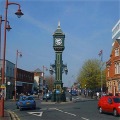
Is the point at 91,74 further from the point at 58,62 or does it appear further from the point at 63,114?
the point at 63,114

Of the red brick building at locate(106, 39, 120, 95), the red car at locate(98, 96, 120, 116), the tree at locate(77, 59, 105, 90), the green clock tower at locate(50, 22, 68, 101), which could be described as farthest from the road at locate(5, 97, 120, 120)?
the tree at locate(77, 59, 105, 90)

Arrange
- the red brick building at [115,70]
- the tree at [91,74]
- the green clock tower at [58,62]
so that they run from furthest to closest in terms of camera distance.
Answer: the tree at [91,74] < the red brick building at [115,70] < the green clock tower at [58,62]

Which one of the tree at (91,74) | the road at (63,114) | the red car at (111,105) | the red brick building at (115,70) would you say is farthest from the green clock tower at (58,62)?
the tree at (91,74)

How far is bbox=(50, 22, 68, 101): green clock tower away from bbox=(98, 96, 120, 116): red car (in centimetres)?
1986

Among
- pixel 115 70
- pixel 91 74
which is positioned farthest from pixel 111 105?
pixel 91 74

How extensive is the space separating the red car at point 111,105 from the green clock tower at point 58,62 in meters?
19.9

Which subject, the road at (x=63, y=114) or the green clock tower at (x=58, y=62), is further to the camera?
the green clock tower at (x=58, y=62)

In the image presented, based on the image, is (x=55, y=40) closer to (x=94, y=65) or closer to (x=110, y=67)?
(x=110, y=67)

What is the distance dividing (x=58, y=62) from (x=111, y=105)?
22977 millimetres

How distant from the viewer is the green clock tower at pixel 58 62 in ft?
162

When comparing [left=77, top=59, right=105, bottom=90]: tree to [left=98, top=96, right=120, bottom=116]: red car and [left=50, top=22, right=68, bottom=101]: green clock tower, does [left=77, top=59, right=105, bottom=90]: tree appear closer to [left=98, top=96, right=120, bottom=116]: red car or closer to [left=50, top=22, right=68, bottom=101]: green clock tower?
[left=50, top=22, right=68, bottom=101]: green clock tower

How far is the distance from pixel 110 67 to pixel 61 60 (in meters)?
28.5

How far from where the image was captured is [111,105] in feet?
89.8

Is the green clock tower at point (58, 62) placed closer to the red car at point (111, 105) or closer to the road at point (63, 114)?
the road at point (63, 114)
